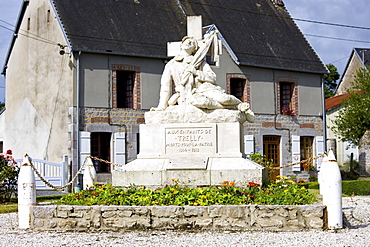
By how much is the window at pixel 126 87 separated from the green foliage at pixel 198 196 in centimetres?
1130

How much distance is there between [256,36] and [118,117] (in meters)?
7.48

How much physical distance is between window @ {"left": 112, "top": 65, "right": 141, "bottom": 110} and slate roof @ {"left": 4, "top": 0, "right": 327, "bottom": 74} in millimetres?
660

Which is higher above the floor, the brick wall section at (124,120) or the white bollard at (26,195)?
the brick wall section at (124,120)

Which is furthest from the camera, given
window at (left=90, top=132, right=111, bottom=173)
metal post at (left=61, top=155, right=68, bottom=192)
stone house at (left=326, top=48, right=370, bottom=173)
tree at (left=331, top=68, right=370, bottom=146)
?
stone house at (left=326, top=48, right=370, bottom=173)

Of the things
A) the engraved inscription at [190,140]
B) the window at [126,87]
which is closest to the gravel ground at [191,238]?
the engraved inscription at [190,140]

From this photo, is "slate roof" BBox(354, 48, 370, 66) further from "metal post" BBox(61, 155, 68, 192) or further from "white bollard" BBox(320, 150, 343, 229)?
"white bollard" BBox(320, 150, 343, 229)

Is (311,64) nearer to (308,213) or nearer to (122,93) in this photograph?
(122,93)

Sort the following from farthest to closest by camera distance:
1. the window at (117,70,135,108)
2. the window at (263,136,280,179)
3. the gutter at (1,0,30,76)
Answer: the window at (263,136,280,179) < the gutter at (1,0,30,76) < the window at (117,70,135,108)

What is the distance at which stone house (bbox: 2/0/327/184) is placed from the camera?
19328 millimetres

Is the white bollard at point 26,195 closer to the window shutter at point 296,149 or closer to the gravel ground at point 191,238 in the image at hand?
the gravel ground at point 191,238

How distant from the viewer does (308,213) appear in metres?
7.37

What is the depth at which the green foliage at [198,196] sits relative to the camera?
777 centimetres

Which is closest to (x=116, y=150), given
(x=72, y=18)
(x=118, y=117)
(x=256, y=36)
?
(x=118, y=117)

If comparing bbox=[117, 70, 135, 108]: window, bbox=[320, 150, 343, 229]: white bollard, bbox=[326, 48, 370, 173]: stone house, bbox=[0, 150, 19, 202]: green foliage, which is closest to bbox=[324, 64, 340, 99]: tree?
bbox=[326, 48, 370, 173]: stone house
